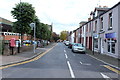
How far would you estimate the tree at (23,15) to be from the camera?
1983 centimetres

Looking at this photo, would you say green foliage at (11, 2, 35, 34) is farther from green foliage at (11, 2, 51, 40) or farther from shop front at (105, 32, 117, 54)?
shop front at (105, 32, 117, 54)

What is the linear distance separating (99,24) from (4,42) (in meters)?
15.1

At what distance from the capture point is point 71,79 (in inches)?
265

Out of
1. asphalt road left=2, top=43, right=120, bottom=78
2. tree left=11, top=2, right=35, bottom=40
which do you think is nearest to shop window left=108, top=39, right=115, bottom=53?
asphalt road left=2, top=43, right=120, bottom=78

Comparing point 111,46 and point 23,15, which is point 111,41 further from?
point 23,15

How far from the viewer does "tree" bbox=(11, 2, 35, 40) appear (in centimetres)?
1983

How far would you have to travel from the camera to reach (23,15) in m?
19.8

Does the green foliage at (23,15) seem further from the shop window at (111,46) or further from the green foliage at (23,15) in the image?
the shop window at (111,46)

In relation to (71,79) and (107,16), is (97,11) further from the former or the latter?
(71,79)

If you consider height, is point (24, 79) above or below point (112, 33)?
below

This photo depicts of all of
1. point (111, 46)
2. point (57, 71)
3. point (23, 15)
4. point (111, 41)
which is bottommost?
point (57, 71)


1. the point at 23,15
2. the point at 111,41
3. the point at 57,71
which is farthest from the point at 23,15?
the point at 57,71

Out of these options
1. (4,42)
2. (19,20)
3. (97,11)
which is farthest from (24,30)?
(97,11)

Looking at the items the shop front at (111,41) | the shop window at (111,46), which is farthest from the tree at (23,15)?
the shop window at (111,46)
